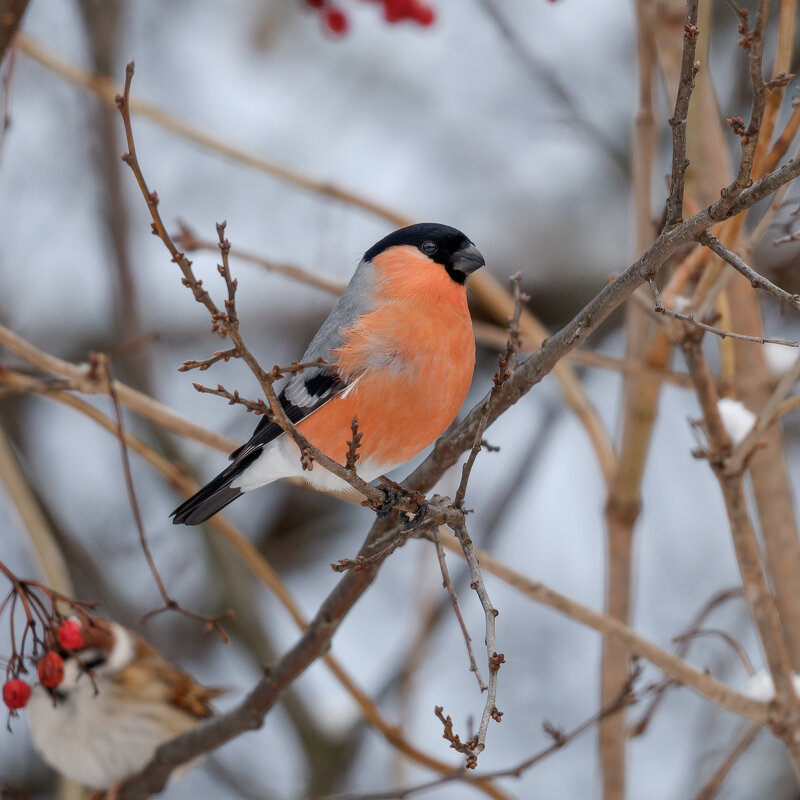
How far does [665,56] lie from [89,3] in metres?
2.67

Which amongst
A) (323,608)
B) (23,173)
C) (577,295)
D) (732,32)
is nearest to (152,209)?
(323,608)

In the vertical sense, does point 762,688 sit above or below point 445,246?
below

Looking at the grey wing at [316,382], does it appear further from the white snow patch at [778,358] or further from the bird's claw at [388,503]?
the white snow patch at [778,358]

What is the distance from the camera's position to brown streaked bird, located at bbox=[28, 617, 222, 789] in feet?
11.1

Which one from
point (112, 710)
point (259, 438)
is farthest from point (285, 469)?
point (112, 710)

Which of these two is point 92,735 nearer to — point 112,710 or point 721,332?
point 112,710

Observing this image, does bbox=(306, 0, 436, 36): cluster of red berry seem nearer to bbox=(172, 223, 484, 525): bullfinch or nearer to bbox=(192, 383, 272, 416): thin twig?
bbox=(172, 223, 484, 525): bullfinch

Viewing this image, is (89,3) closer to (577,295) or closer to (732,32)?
(577,295)

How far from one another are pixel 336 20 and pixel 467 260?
1370 mm

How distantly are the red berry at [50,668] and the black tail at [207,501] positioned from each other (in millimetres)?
451

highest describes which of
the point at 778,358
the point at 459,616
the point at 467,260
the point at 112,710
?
the point at 778,358

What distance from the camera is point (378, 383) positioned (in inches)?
92.3

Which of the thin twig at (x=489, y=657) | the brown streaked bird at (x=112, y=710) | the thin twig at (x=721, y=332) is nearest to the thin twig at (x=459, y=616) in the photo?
the thin twig at (x=489, y=657)

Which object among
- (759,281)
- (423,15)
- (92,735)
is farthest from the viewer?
(423,15)
